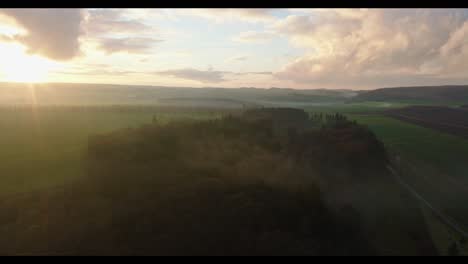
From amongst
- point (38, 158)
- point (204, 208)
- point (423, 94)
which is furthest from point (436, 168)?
point (423, 94)

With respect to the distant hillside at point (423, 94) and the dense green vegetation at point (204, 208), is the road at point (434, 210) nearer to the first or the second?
the dense green vegetation at point (204, 208)

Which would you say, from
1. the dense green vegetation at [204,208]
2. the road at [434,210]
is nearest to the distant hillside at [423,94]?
the road at [434,210]

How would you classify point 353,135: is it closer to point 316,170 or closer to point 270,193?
point 316,170

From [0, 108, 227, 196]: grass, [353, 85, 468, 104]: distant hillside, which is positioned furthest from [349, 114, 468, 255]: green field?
[353, 85, 468, 104]: distant hillside

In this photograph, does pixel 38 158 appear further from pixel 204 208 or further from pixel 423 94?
pixel 423 94

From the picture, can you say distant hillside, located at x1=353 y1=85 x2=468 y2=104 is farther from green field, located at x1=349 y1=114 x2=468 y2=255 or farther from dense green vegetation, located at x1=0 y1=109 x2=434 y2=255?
dense green vegetation, located at x1=0 y1=109 x2=434 y2=255

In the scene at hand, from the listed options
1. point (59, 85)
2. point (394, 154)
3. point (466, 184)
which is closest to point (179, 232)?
point (466, 184)
